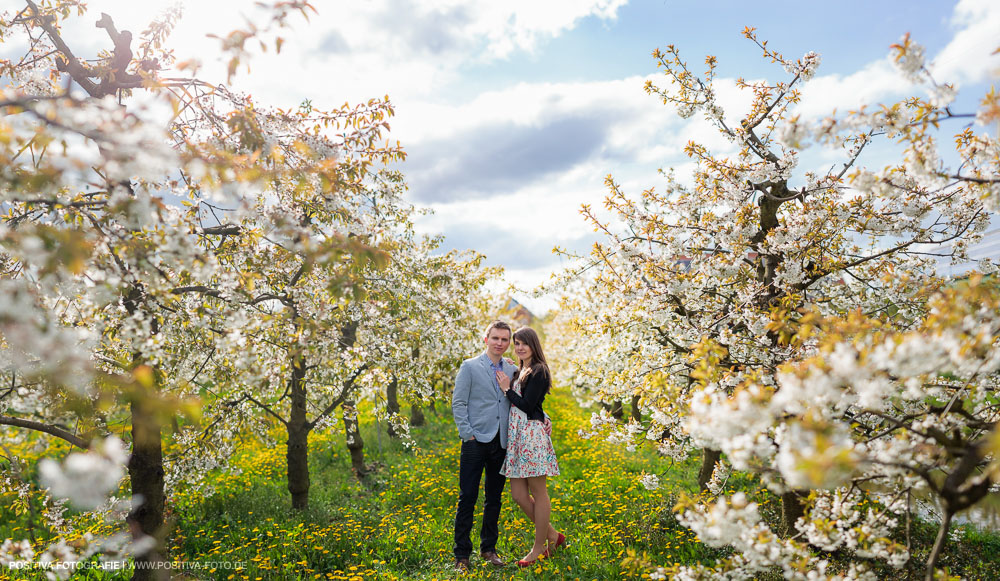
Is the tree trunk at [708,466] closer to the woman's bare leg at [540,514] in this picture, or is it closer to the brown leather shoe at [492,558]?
the woman's bare leg at [540,514]

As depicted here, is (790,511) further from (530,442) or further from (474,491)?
(474,491)

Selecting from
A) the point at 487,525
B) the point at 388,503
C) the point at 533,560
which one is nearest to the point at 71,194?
the point at 487,525

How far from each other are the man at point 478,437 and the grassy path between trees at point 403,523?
10.7 inches

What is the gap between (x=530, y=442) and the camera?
505 centimetres

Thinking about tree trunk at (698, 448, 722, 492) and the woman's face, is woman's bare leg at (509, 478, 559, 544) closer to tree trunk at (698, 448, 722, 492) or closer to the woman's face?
the woman's face

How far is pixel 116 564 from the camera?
5.21 m

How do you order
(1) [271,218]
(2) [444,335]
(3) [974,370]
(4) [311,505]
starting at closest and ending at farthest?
(3) [974,370] → (1) [271,218] → (4) [311,505] → (2) [444,335]

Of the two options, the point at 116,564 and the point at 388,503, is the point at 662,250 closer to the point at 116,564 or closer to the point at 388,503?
the point at 388,503

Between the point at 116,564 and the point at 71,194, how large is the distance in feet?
12.3

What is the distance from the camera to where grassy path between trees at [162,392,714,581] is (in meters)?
5.32

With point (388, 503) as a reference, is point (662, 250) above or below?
above

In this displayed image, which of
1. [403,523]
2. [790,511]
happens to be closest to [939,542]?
[790,511]

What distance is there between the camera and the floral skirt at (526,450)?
16.4 feet

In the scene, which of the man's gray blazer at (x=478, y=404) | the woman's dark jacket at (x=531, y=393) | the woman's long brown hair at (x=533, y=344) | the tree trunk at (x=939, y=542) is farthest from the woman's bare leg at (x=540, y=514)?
the tree trunk at (x=939, y=542)
